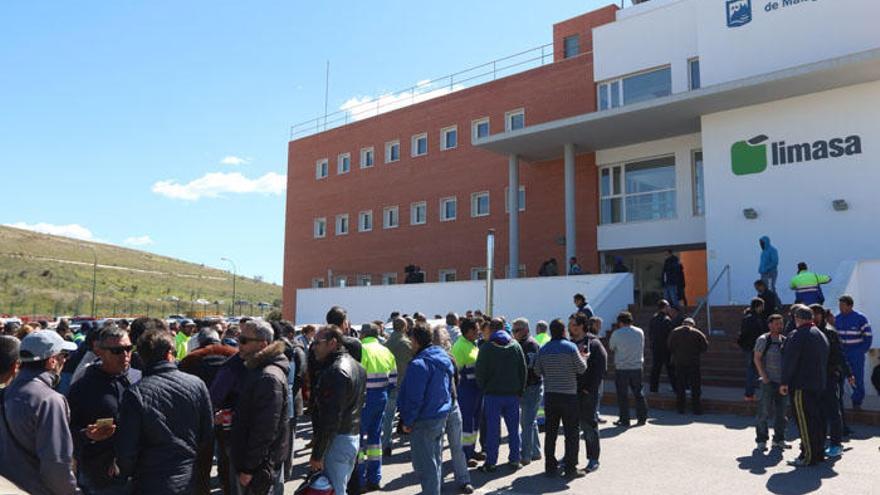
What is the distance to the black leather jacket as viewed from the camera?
5035 millimetres

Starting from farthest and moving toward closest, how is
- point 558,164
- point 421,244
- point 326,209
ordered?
point 326,209 → point 421,244 → point 558,164

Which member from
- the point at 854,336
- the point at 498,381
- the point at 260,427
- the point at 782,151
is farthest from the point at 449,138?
the point at 260,427

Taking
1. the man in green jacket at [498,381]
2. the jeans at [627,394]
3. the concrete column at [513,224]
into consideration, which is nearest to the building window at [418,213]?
the concrete column at [513,224]

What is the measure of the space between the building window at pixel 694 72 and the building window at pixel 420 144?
1155 cm

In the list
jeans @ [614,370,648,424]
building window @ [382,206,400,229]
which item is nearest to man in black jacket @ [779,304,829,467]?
jeans @ [614,370,648,424]

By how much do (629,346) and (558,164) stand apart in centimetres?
1353

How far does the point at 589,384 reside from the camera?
7.96 meters

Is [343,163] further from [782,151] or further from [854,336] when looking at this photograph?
[854,336]

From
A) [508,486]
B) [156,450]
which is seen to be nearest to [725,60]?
[508,486]

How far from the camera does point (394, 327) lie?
9320 millimetres

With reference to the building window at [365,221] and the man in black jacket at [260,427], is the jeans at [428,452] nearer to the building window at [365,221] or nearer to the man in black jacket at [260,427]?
the man in black jacket at [260,427]

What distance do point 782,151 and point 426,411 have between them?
47.4 ft

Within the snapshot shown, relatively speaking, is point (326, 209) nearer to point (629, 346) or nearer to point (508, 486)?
point (629, 346)

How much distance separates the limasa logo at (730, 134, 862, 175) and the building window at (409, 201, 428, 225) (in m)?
13.3
